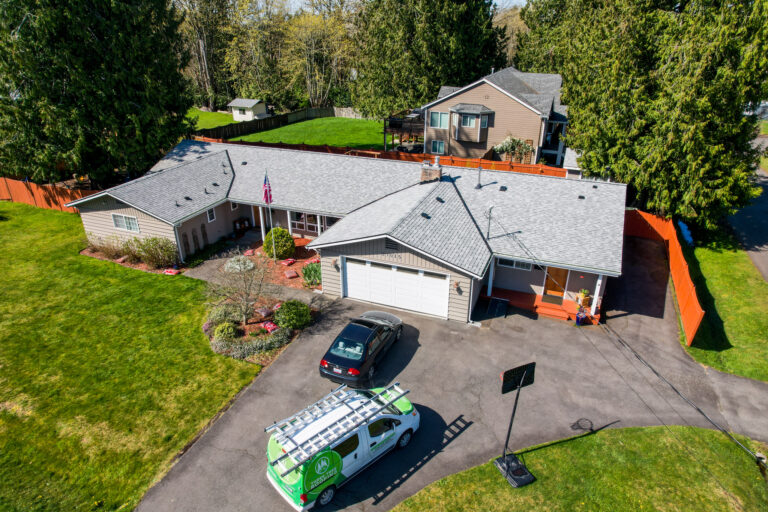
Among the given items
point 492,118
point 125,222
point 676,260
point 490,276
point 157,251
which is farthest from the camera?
point 492,118

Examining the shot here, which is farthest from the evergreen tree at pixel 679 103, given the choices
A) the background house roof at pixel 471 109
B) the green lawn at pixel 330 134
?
the green lawn at pixel 330 134

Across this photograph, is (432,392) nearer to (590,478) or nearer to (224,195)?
(590,478)

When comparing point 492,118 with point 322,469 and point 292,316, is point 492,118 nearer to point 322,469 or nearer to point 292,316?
point 292,316

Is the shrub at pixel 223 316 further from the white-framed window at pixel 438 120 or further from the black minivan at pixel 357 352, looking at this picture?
the white-framed window at pixel 438 120

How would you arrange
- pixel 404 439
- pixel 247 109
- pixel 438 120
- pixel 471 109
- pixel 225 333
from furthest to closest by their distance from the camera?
pixel 247 109 < pixel 438 120 < pixel 471 109 < pixel 225 333 < pixel 404 439

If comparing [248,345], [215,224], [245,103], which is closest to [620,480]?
[248,345]
